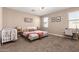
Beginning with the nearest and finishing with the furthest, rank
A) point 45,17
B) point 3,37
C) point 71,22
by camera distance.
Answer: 1. point 3,37
2. point 71,22
3. point 45,17

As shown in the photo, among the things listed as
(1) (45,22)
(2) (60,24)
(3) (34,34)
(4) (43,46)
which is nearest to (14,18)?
(3) (34,34)

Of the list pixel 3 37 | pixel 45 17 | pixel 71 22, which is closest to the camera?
pixel 3 37

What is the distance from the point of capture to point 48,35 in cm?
144

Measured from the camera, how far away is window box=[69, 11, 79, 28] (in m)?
1.32

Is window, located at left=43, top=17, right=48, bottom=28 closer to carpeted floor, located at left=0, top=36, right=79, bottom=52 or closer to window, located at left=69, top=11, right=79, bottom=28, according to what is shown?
carpeted floor, located at left=0, top=36, right=79, bottom=52

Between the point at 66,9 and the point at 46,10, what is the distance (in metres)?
0.39

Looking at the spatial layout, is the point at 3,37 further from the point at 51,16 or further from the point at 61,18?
the point at 61,18

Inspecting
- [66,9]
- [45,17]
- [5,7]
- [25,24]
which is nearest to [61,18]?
[66,9]

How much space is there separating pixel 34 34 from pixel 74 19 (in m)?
0.84

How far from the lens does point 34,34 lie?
4.58ft

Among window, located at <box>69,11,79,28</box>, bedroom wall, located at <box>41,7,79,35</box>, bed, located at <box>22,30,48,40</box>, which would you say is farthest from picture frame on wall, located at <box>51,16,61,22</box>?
bed, located at <box>22,30,48,40</box>

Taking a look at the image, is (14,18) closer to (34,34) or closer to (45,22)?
(34,34)

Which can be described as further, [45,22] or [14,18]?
[45,22]

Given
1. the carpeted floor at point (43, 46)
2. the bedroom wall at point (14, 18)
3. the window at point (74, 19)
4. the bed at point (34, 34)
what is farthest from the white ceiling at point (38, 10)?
the carpeted floor at point (43, 46)
